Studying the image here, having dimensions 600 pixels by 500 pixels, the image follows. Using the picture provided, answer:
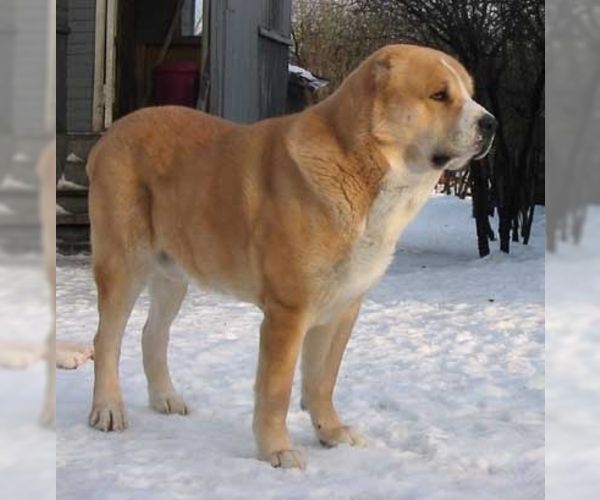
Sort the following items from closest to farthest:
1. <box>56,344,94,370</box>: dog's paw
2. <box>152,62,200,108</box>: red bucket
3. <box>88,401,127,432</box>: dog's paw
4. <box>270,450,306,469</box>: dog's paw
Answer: <box>270,450,306,469</box>: dog's paw < <box>88,401,127,432</box>: dog's paw < <box>56,344,94,370</box>: dog's paw < <box>152,62,200,108</box>: red bucket

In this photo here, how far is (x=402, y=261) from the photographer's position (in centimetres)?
1228

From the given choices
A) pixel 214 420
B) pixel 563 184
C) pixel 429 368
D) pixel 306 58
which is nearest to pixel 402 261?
pixel 429 368

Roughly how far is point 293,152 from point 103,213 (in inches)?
38.5

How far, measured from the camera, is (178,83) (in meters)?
12.1

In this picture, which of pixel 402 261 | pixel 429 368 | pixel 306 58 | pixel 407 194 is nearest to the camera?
pixel 407 194

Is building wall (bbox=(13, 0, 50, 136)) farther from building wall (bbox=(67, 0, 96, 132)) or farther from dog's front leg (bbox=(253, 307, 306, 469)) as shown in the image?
building wall (bbox=(67, 0, 96, 132))

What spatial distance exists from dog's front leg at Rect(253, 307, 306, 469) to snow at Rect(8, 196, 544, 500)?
7cm

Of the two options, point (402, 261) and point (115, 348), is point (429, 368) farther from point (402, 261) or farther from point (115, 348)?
point (402, 261)

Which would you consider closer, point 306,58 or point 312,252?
point 312,252

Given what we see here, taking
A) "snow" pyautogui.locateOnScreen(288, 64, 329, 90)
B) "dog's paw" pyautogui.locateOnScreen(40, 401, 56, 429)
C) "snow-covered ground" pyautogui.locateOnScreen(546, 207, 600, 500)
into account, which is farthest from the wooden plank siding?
"dog's paw" pyautogui.locateOnScreen(40, 401, 56, 429)

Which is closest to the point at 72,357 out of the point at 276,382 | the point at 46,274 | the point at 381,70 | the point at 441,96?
the point at 276,382

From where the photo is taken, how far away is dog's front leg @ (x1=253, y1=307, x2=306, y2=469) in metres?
3.00

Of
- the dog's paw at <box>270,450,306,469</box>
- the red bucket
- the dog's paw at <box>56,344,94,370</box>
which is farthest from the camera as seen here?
the red bucket

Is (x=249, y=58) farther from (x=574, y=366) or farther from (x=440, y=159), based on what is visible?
(x=574, y=366)
